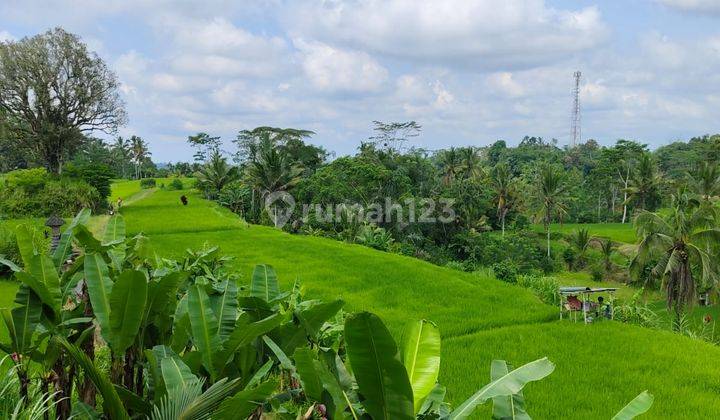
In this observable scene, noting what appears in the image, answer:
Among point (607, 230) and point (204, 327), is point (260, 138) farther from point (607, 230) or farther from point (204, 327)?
point (204, 327)

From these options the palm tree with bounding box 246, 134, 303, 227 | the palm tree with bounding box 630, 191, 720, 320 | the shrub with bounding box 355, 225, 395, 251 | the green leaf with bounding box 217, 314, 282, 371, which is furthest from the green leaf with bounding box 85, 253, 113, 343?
the palm tree with bounding box 246, 134, 303, 227

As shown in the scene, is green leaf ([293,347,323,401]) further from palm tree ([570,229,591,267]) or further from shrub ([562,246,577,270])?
shrub ([562,246,577,270])

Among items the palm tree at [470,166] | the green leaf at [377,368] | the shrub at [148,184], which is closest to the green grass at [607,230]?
the palm tree at [470,166]

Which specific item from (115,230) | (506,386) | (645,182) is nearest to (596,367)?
(506,386)

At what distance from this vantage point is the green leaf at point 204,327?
2344 millimetres

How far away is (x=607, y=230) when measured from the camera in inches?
1487

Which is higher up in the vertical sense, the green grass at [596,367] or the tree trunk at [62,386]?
the tree trunk at [62,386]

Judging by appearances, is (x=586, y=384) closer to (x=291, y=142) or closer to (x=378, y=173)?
(x=378, y=173)

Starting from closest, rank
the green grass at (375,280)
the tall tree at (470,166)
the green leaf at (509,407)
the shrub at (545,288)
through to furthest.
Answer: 1. the green leaf at (509,407)
2. the green grass at (375,280)
3. the shrub at (545,288)
4. the tall tree at (470,166)

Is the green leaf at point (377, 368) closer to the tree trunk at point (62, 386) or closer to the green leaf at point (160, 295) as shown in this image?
the green leaf at point (160, 295)

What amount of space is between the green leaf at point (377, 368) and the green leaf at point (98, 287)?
137 centimetres

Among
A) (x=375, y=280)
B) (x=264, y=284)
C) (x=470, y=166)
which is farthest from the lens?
(x=470, y=166)

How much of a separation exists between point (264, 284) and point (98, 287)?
0.89 metres

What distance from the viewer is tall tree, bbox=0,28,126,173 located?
2220cm
